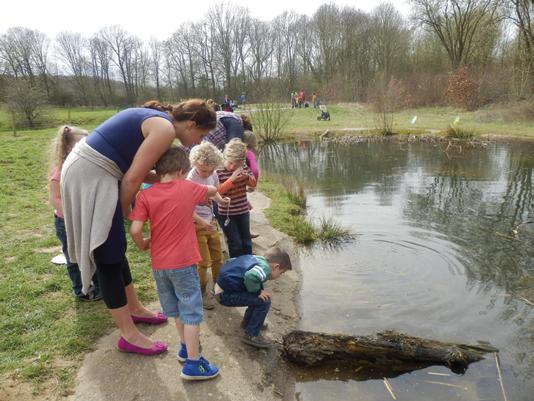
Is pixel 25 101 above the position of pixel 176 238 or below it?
above

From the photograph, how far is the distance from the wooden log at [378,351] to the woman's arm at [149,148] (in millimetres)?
1846

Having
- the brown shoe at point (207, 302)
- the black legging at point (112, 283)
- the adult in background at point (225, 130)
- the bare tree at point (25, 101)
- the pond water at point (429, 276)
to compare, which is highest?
the bare tree at point (25, 101)

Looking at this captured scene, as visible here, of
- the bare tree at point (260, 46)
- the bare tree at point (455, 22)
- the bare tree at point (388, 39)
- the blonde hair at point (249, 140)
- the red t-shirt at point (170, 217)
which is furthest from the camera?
the bare tree at point (260, 46)

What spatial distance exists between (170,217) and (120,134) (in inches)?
23.0

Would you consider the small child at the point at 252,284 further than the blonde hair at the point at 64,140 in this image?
No

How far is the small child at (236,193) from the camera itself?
377 cm

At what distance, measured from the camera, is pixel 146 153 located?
94.9 inches

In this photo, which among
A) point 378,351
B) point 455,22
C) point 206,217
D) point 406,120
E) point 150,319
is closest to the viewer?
point 378,351

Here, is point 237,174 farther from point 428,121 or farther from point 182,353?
point 428,121

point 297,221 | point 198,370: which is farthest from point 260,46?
point 198,370

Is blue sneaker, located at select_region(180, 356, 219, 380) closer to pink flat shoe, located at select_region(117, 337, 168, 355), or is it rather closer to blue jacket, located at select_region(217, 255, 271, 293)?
pink flat shoe, located at select_region(117, 337, 168, 355)

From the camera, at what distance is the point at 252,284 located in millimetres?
3012

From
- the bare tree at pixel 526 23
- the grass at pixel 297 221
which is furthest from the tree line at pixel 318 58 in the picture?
the grass at pixel 297 221

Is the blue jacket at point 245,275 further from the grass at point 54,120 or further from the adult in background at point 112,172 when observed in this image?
the grass at point 54,120
